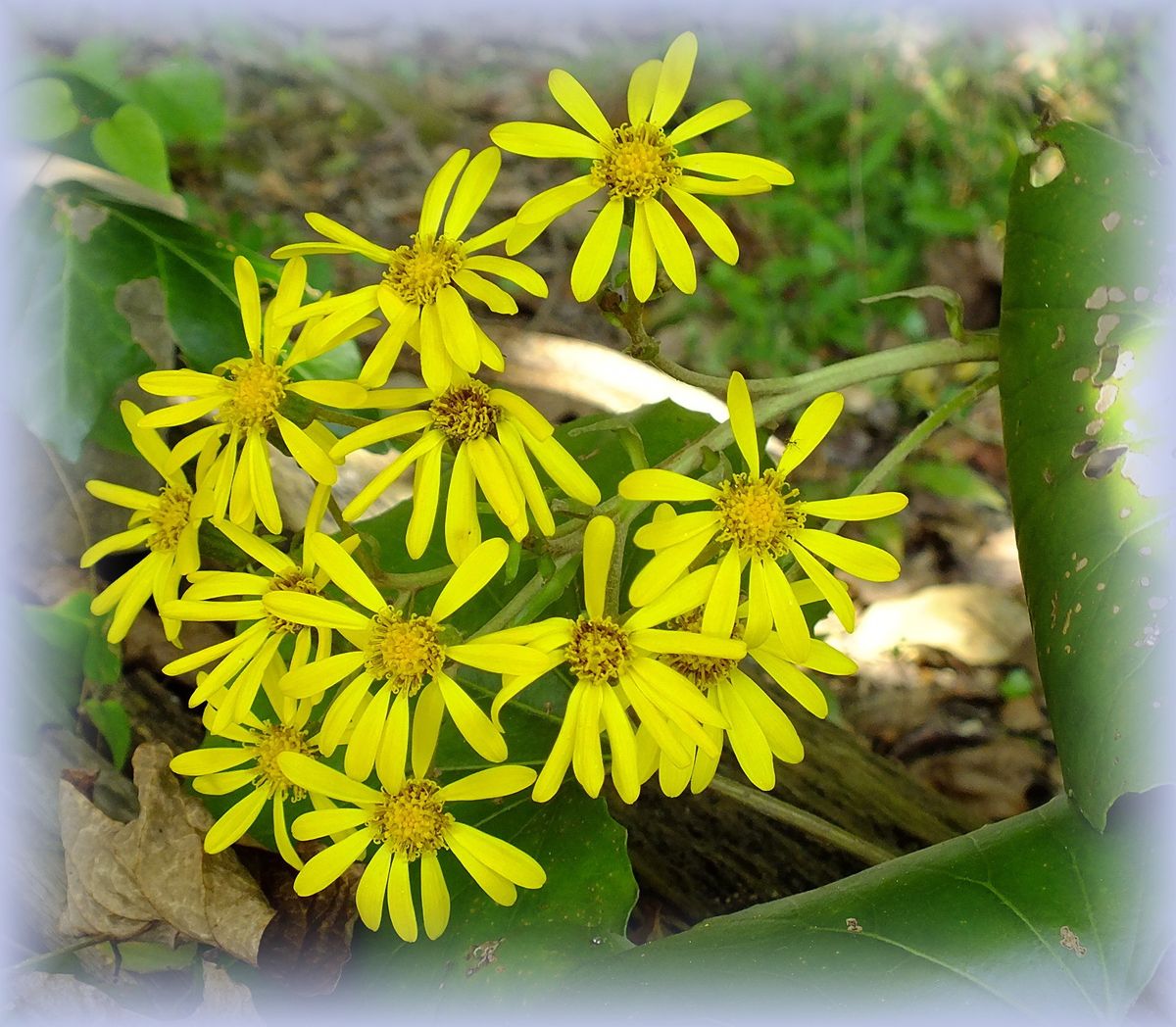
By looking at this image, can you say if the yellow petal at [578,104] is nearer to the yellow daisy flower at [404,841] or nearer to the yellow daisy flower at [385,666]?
the yellow daisy flower at [385,666]

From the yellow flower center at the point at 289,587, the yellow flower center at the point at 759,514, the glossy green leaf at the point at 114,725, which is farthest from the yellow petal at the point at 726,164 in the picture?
the glossy green leaf at the point at 114,725

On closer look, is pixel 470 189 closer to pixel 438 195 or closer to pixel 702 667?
pixel 438 195

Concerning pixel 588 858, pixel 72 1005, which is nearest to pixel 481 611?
pixel 588 858

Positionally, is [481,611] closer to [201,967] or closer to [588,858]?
[588,858]

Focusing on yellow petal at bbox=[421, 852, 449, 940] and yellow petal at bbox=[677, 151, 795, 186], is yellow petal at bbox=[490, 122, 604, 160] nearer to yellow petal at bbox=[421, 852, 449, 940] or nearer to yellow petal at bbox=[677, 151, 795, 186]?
yellow petal at bbox=[677, 151, 795, 186]

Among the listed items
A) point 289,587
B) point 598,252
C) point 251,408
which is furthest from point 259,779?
point 598,252

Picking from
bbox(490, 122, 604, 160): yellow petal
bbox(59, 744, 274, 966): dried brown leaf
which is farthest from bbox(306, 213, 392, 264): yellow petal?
bbox(59, 744, 274, 966): dried brown leaf
